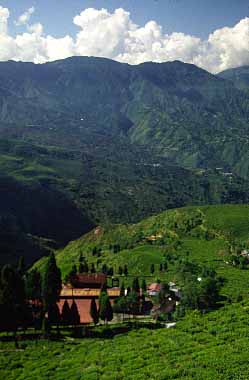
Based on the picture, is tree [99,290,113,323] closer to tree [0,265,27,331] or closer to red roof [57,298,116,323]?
red roof [57,298,116,323]

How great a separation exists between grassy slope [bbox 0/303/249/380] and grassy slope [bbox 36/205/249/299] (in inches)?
2646

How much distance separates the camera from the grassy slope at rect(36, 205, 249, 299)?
12178 centimetres

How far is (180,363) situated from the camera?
2123 cm

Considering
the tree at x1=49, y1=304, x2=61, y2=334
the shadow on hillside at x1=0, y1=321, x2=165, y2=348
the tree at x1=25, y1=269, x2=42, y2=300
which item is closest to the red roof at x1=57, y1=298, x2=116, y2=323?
the shadow on hillside at x1=0, y1=321, x2=165, y2=348

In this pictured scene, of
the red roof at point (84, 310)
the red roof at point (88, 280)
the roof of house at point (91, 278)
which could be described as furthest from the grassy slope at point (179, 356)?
the roof of house at point (91, 278)

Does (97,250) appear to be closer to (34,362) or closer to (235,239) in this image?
(235,239)

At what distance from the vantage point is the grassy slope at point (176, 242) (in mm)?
121781

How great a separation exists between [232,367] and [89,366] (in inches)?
430

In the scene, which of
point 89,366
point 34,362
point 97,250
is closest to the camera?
point 89,366

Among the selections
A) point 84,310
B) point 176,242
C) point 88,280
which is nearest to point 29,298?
point 84,310

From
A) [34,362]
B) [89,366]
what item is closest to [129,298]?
[34,362]

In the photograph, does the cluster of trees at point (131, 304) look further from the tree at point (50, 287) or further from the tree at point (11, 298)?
the tree at point (11, 298)

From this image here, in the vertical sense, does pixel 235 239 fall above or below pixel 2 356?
above

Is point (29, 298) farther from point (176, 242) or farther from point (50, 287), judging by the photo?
point (176, 242)
